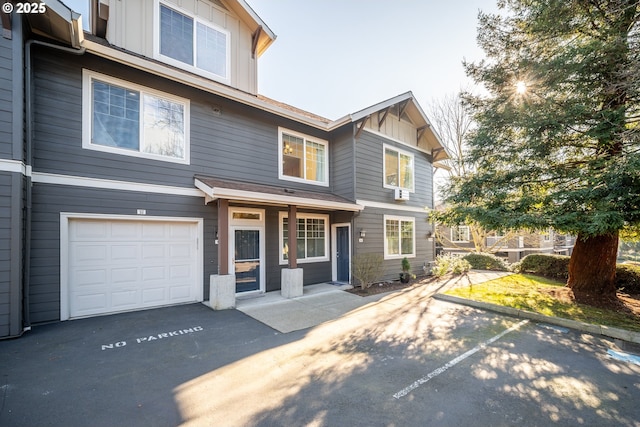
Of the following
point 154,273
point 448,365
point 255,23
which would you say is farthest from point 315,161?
point 448,365

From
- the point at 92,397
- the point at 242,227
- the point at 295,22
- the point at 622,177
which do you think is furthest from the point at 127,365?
the point at 295,22

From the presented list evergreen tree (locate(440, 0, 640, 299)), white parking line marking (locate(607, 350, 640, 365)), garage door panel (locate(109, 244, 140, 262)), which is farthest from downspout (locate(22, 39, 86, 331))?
white parking line marking (locate(607, 350, 640, 365))

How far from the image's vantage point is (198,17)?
7836 mm

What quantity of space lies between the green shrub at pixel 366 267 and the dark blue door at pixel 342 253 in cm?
98

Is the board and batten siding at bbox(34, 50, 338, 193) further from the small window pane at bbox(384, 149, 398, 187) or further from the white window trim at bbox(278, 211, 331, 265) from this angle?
the small window pane at bbox(384, 149, 398, 187)

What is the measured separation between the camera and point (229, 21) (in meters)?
8.48

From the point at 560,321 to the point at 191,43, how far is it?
37.2 ft

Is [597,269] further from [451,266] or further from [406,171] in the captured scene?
[406,171]

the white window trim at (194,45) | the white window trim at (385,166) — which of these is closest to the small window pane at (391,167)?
the white window trim at (385,166)

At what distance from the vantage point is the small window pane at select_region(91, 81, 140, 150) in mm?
6027

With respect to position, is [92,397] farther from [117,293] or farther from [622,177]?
[622,177]

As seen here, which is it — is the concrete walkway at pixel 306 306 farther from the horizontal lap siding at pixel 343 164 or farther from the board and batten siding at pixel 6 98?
the board and batten siding at pixel 6 98

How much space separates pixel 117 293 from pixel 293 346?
172 inches

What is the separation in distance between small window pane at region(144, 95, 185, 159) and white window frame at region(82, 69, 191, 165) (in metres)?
0.08
